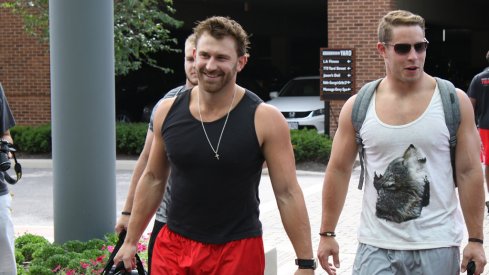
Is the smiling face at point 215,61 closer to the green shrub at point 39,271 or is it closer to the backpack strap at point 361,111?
the backpack strap at point 361,111

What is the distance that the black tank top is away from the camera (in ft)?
14.0

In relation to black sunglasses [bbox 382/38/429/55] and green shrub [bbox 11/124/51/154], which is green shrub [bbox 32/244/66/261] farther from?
green shrub [bbox 11/124/51/154]

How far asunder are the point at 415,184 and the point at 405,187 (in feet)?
0.16

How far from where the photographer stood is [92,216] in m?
7.38

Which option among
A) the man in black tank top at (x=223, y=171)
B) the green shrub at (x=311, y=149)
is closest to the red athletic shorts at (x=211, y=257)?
the man in black tank top at (x=223, y=171)

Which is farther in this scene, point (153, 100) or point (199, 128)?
point (153, 100)

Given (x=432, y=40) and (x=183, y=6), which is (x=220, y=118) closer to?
(x=183, y=6)

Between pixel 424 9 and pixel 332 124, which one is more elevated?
pixel 424 9

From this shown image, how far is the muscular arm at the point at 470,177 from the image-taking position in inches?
176

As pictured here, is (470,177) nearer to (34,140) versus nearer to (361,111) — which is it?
(361,111)

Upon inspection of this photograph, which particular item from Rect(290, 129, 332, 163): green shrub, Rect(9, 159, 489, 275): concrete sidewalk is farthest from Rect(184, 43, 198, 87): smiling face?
Rect(290, 129, 332, 163): green shrub

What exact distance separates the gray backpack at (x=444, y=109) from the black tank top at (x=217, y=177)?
0.55 meters

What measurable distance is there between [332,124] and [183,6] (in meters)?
13.5

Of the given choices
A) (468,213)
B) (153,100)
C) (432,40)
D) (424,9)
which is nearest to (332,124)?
(424,9)
